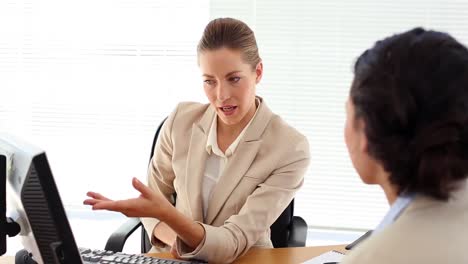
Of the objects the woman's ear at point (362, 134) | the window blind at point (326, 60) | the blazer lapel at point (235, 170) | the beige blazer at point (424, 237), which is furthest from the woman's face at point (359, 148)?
the window blind at point (326, 60)

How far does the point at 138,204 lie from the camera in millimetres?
1521

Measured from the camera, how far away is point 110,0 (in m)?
3.44

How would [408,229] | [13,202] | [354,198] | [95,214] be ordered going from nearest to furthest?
[408,229] < [13,202] < [354,198] < [95,214]

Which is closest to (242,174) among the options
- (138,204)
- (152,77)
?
(138,204)

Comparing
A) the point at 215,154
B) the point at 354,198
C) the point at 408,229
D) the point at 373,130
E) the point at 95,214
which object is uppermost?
the point at 373,130

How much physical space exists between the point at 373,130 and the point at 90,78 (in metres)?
2.75

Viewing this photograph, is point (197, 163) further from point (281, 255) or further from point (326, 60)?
point (326, 60)

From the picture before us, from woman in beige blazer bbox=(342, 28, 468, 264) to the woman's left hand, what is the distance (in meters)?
0.62

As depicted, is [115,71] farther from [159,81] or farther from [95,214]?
[95,214]

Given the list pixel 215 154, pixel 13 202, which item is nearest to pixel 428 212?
pixel 13 202

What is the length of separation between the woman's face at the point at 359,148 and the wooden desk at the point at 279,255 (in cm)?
76

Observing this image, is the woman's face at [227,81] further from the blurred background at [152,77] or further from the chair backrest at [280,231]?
the blurred background at [152,77]

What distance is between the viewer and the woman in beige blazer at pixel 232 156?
1942mm

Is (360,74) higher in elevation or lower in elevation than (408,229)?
higher
